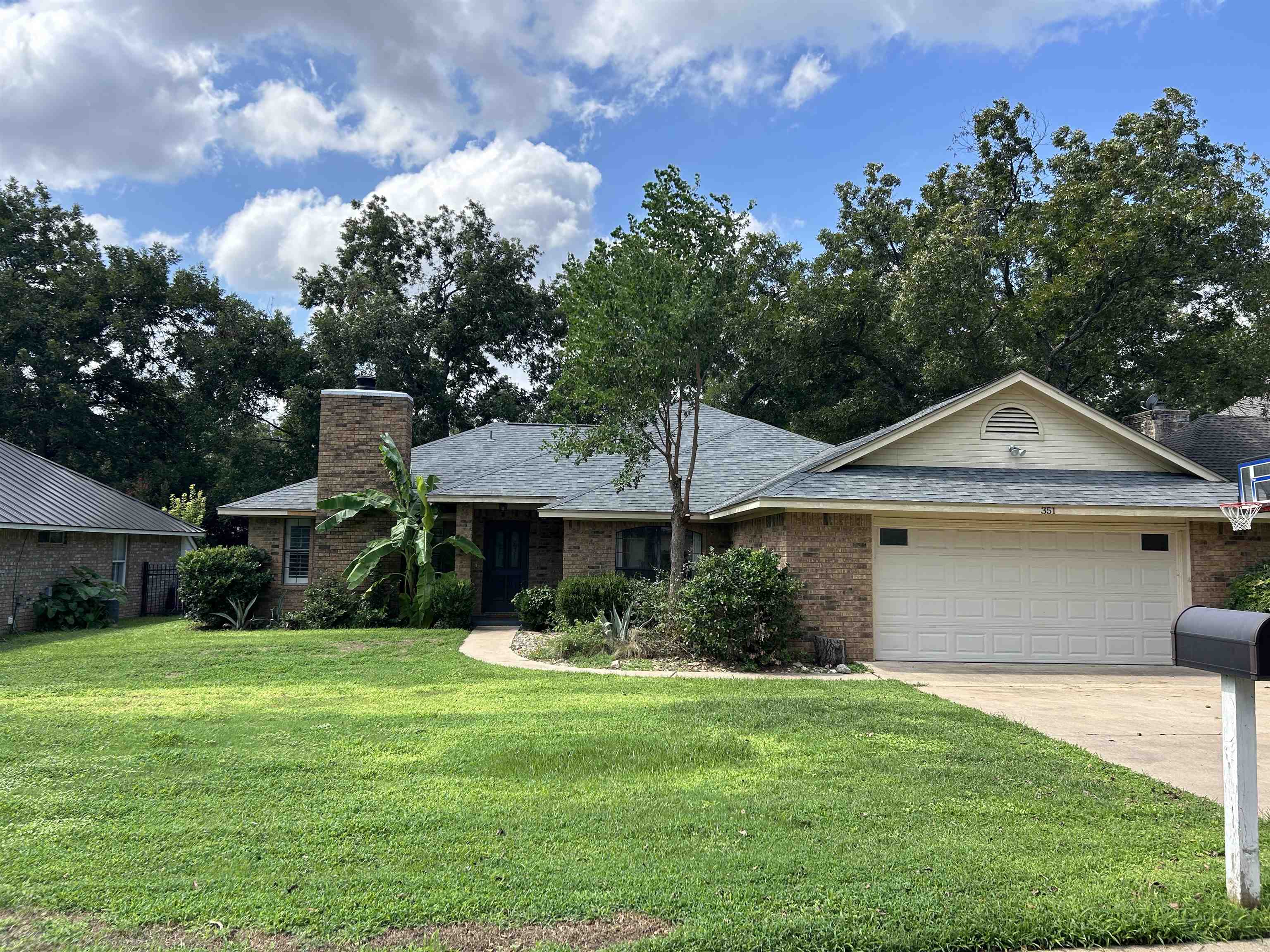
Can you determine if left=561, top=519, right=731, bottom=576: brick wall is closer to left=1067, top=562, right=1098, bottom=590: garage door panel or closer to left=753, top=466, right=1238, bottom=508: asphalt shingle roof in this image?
left=753, top=466, right=1238, bottom=508: asphalt shingle roof

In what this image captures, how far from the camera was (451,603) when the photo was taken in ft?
52.7

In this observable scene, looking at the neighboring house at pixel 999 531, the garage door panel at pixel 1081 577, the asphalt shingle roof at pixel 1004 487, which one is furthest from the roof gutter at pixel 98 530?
the garage door panel at pixel 1081 577

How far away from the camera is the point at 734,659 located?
11570 millimetres

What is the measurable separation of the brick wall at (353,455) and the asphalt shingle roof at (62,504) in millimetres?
5490

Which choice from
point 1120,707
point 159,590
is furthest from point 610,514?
point 159,590

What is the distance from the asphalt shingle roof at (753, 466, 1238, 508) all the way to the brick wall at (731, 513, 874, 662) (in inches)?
20.5

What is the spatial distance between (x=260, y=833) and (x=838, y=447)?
43.7 ft

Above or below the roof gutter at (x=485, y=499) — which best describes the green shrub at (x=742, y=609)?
below

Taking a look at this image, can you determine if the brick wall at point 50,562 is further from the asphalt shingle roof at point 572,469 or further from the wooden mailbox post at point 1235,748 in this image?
the wooden mailbox post at point 1235,748

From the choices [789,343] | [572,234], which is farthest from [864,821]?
[572,234]

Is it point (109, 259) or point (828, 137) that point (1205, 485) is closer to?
point (828, 137)

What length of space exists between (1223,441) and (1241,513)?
11.0 metres

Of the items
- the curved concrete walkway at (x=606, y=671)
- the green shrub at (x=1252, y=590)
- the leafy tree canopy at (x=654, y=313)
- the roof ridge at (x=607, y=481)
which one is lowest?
the curved concrete walkway at (x=606, y=671)

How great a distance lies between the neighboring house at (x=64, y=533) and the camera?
16.1 m
